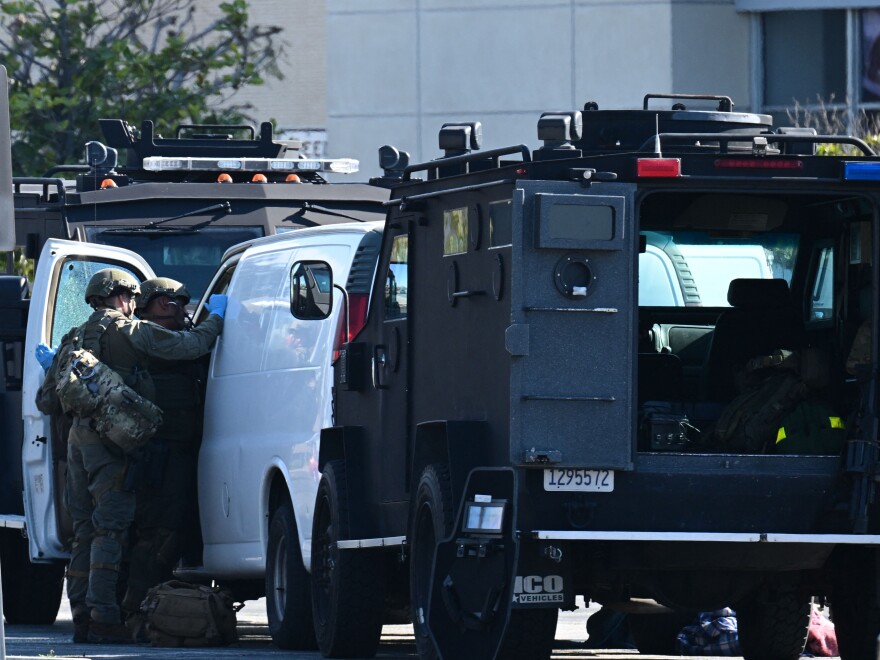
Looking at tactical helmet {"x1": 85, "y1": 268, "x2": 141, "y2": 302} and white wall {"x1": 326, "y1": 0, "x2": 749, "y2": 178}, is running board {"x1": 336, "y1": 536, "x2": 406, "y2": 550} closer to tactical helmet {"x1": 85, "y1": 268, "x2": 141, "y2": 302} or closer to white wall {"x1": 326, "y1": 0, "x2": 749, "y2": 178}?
tactical helmet {"x1": 85, "y1": 268, "x2": 141, "y2": 302}

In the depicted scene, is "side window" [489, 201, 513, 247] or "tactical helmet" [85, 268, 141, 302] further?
"tactical helmet" [85, 268, 141, 302]

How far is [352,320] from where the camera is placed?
10.1 m

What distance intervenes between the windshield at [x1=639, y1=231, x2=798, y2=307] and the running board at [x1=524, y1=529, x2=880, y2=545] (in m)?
1.90

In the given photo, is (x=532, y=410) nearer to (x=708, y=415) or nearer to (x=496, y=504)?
(x=496, y=504)

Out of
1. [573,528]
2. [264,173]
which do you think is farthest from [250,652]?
[264,173]

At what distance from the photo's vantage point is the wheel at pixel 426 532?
330 inches

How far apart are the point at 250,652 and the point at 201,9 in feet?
69.5

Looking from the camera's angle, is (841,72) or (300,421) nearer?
(300,421)

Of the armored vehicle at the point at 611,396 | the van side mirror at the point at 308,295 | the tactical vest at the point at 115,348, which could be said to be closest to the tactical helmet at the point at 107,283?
the tactical vest at the point at 115,348

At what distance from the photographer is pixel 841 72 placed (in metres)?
26.0

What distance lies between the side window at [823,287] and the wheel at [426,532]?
2024 millimetres

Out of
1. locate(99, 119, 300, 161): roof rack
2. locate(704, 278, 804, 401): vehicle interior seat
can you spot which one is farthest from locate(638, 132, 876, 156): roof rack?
locate(99, 119, 300, 161): roof rack

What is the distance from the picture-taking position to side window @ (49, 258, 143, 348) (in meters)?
11.9

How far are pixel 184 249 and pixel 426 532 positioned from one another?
5299 mm
